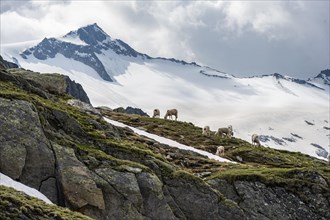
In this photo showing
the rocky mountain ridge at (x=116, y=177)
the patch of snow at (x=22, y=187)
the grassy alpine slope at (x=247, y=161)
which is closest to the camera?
the patch of snow at (x=22, y=187)

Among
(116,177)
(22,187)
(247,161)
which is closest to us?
(22,187)

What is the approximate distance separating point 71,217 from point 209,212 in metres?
14.3

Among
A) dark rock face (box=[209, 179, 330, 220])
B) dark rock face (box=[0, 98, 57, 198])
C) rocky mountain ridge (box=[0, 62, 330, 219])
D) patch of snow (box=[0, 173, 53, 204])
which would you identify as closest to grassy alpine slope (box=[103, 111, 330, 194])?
rocky mountain ridge (box=[0, 62, 330, 219])

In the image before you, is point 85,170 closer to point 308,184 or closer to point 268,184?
point 268,184

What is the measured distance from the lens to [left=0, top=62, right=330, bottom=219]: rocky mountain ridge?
29.5m

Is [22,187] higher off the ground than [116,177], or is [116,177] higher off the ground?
[116,177]

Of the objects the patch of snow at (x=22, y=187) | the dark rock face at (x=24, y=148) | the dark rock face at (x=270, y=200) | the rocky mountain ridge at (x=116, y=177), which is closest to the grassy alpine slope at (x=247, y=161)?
the rocky mountain ridge at (x=116, y=177)

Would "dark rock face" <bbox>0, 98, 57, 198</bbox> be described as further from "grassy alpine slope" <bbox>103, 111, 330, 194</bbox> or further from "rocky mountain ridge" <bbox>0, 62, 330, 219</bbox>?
"grassy alpine slope" <bbox>103, 111, 330, 194</bbox>

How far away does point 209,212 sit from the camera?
1355 inches

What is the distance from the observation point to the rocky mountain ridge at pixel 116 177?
29.5 metres

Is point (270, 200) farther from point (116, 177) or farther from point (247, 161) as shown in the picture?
point (247, 161)

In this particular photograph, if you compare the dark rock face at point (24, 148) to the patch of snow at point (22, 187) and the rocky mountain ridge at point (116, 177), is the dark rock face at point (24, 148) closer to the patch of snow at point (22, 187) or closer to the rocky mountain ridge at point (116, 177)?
the rocky mountain ridge at point (116, 177)

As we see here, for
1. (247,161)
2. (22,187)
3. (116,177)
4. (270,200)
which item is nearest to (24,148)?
(22,187)

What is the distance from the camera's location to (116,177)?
31672mm
